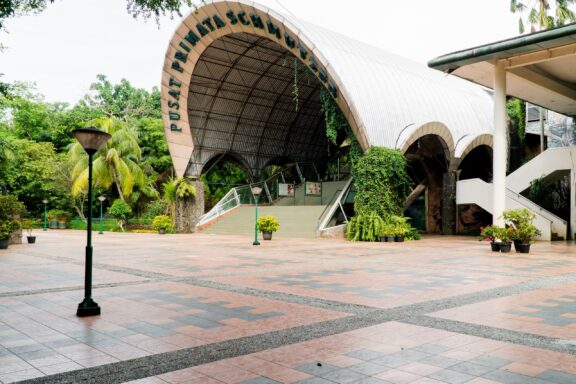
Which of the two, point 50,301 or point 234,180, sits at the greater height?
point 234,180

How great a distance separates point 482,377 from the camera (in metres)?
4.47

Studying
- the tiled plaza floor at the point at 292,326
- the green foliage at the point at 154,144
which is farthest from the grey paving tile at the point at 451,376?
the green foliage at the point at 154,144

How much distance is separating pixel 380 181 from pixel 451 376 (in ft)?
67.1

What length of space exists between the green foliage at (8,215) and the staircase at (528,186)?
21.2 meters

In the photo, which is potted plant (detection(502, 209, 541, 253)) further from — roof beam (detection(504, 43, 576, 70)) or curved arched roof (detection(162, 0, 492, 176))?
curved arched roof (detection(162, 0, 492, 176))

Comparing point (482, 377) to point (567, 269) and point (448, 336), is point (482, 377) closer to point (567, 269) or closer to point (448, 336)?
point (448, 336)

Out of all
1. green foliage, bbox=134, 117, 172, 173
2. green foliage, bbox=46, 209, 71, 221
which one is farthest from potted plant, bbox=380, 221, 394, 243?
green foliage, bbox=46, 209, 71, 221

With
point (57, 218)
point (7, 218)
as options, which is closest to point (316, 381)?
point (7, 218)

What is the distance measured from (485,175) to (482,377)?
109 ft

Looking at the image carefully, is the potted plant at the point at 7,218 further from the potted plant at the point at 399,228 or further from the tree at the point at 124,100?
the tree at the point at 124,100

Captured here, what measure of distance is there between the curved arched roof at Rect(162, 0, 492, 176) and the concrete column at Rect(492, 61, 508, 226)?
18.9 ft

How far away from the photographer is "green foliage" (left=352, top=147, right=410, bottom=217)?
24375mm

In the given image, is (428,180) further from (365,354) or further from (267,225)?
(365,354)

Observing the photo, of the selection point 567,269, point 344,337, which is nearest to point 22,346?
point 344,337
